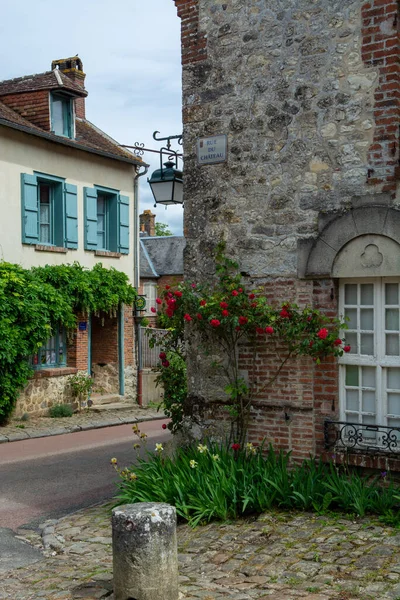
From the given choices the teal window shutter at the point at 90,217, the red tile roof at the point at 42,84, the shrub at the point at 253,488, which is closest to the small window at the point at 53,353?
the teal window shutter at the point at 90,217

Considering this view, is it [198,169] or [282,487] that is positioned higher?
[198,169]

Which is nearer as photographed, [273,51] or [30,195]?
[273,51]

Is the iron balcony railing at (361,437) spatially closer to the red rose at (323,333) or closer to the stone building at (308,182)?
the stone building at (308,182)

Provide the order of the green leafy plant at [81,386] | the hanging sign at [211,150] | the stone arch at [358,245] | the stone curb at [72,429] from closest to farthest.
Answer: the stone arch at [358,245] → the hanging sign at [211,150] → the stone curb at [72,429] → the green leafy plant at [81,386]

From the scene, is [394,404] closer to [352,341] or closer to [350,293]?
[352,341]

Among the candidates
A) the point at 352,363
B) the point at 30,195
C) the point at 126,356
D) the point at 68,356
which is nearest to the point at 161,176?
the point at 352,363

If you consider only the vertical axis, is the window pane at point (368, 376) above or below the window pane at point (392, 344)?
below

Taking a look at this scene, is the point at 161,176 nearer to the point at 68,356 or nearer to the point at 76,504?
the point at 76,504

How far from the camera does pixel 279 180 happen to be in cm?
800

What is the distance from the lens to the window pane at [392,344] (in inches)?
287

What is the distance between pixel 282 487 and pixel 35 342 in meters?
10.1

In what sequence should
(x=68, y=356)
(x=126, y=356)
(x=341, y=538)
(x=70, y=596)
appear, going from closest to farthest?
(x=70, y=596), (x=341, y=538), (x=68, y=356), (x=126, y=356)

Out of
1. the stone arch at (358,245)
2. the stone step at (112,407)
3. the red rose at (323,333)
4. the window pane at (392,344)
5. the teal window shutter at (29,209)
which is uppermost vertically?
the teal window shutter at (29,209)

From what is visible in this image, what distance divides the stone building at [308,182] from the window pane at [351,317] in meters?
0.02
